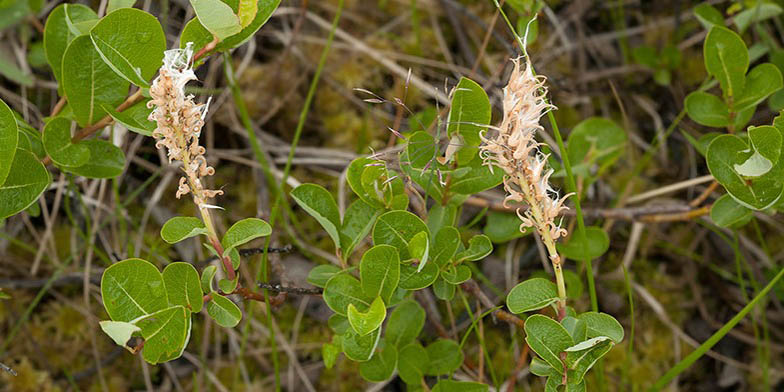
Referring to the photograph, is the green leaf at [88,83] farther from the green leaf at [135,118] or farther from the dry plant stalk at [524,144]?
the dry plant stalk at [524,144]

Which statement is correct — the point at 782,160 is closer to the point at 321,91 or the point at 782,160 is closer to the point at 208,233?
the point at 208,233

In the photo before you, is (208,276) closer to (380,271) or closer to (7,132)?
(380,271)

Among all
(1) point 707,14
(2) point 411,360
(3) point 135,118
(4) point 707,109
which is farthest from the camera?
(1) point 707,14

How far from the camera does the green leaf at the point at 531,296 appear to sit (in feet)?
4.05

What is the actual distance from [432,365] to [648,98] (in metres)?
1.48

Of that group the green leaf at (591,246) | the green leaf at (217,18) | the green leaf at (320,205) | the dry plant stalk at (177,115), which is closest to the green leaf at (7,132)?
the dry plant stalk at (177,115)

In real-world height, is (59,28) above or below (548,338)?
above

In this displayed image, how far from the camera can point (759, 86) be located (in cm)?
165

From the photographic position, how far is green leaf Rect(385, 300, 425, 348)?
1.63m

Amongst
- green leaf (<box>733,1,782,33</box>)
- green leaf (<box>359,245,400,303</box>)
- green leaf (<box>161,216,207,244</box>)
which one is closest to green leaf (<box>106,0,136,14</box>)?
green leaf (<box>161,216,207,244</box>)

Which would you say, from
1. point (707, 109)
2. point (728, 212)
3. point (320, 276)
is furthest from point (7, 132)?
point (707, 109)

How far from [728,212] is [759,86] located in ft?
1.22

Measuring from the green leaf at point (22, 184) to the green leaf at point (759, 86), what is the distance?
1651mm

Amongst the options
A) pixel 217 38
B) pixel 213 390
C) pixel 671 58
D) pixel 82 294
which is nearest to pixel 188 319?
pixel 217 38
